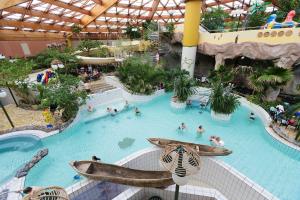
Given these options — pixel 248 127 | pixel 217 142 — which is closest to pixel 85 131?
pixel 217 142

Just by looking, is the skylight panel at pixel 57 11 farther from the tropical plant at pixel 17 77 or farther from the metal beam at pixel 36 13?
the tropical plant at pixel 17 77

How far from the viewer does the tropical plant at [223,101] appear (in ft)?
32.4

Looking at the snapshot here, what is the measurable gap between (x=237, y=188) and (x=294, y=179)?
379cm

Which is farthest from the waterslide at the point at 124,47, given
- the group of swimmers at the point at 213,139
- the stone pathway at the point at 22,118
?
the group of swimmers at the point at 213,139

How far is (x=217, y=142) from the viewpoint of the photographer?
26.0 ft

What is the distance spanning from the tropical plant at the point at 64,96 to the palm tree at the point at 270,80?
11597mm

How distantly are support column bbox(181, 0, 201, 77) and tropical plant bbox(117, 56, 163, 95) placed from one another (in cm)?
301

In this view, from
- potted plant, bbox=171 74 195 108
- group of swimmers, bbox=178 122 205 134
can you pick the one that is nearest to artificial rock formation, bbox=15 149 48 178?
group of swimmers, bbox=178 122 205 134

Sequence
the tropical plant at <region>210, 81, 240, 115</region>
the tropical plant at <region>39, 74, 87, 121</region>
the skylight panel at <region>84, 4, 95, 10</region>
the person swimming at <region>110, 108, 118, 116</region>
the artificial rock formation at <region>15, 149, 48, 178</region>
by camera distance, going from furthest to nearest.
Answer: the skylight panel at <region>84, 4, 95, 10</region> < the person swimming at <region>110, 108, 118, 116</region> < the tropical plant at <region>210, 81, 240, 115</region> < the tropical plant at <region>39, 74, 87, 121</region> < the artificial rock formation at <region>15, 149, 48, 178</region>

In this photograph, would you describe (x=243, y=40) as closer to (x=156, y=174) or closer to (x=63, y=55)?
(x=156, y=174)

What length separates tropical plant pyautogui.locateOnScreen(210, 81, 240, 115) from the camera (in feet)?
32.4

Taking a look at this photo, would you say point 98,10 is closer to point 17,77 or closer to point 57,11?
point 57,11

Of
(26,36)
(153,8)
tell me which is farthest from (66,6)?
(153,8)

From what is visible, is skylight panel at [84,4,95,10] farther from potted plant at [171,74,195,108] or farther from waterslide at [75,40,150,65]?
potted plant at [171,74,195,108]
